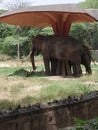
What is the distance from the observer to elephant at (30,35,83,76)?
21.9 meters

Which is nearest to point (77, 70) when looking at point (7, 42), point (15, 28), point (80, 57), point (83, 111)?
point (80, 57)

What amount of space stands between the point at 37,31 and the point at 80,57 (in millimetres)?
23668

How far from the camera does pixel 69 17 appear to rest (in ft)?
76.7

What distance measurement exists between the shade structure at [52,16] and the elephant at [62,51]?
1.16 m

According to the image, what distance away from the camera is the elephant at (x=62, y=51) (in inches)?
861

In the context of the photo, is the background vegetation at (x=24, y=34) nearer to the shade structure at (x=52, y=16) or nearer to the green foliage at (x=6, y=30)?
the green foliage at (x=6, y=30)

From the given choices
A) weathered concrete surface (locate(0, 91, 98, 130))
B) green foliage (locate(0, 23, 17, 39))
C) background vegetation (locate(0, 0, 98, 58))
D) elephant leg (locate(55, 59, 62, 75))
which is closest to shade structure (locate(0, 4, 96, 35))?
elephant leg (locate(55, 59, 62, 75))

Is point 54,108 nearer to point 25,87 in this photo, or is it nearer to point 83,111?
point 83,111

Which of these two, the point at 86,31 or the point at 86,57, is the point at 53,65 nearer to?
the point at 86,57

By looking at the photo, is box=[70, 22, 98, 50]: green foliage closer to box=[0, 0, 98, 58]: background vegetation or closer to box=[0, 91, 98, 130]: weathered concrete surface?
box=[0, 0, 98, 58]: background vegetation

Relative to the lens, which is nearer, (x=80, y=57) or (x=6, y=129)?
(x=6, y=129)

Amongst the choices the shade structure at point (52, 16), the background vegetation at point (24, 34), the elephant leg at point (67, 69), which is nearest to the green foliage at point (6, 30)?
the background vegetation at point (24, 34)

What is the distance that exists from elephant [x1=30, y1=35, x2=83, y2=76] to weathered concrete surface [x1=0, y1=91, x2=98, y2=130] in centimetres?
1387

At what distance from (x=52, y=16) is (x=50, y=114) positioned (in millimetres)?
16965
